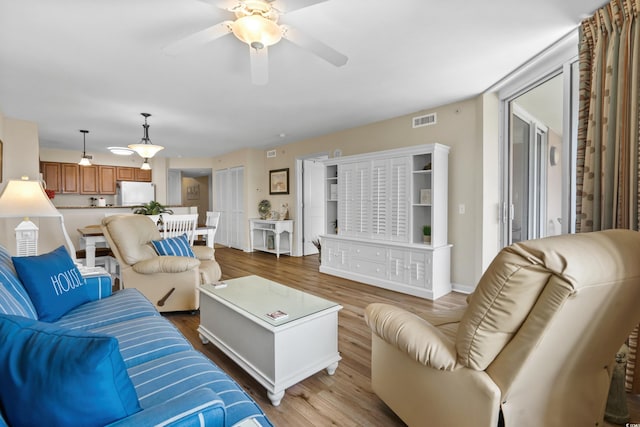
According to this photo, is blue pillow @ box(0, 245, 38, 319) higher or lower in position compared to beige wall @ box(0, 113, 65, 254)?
lower

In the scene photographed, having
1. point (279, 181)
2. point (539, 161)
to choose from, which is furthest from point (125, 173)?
point (539, 161)

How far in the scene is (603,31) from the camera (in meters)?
1.92

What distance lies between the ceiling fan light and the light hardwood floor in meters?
2.16

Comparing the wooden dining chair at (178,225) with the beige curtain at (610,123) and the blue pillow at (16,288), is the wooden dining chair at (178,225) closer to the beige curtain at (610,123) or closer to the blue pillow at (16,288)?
the blue pillow at (16,288)

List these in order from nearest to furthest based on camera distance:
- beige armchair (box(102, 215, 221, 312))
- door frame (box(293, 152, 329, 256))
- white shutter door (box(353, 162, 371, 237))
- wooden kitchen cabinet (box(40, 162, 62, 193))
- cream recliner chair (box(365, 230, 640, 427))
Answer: cream recliner chair (box(365, 230, 640, 427)) < beige armchair (box(102, 215, 221, 312)) < white shutter door (box(353, 162, 371, 237)) < door frame (box(293, 152, 329, 256)) < wooden kitchen cabinet (box(40, 162, 62, 193))

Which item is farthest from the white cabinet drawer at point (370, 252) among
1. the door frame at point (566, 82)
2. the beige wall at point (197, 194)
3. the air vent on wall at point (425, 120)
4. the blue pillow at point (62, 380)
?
the beige wall at point (197, 194)

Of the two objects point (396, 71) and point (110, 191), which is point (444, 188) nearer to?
point (396, 71)

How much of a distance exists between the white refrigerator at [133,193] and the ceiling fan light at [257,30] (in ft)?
23.5

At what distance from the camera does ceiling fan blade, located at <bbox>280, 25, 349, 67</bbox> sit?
1807 mm

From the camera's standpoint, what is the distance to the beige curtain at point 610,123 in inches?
69.0

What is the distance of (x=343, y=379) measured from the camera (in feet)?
6.58

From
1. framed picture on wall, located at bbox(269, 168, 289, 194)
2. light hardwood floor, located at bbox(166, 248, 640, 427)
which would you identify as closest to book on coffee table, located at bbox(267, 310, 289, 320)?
light hardwood floor, located at bbox(166, 248, 640, 427)

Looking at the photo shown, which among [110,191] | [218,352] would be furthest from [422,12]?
[110,191]

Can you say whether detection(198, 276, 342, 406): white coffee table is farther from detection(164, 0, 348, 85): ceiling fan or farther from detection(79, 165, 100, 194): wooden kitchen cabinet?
detection(79, 165, 100, 194): wooden kitchen cabinet
